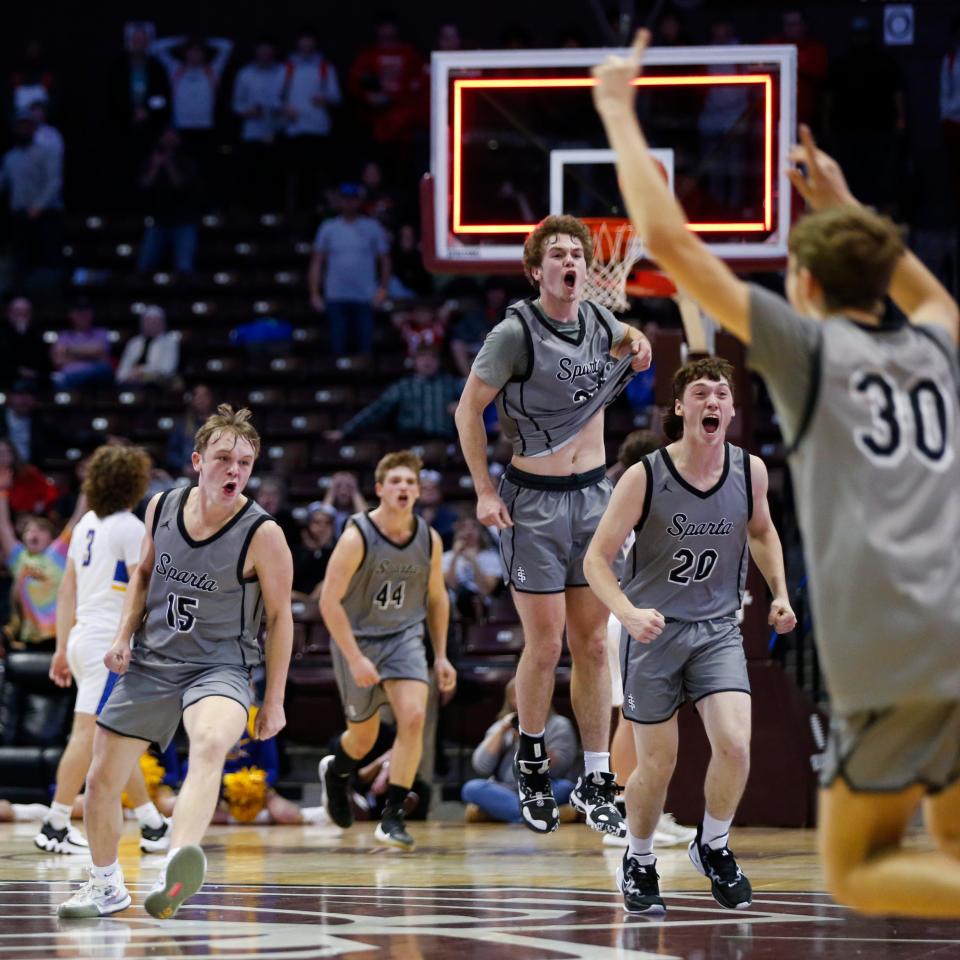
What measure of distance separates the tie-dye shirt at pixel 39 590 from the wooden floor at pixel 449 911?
2.38 meters

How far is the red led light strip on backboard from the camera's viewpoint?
35.0ft

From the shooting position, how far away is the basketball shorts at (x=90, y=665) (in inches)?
400

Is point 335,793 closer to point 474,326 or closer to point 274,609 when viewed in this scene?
point 274,609

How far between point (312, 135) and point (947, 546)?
654 inches

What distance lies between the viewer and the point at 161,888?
251 inches

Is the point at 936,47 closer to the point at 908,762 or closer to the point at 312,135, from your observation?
the point at 312,135

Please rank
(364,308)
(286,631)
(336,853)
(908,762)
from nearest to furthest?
1. (908,762)
2. (286,631)
3. (336,853)
4. (364,308)

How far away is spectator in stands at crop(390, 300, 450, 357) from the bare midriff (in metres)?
8.82

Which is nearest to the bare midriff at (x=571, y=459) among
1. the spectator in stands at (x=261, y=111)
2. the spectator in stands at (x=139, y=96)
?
the spectator in stands at (x=261, y=111)

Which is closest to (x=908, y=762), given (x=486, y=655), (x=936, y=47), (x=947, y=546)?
(x=947, y=546)

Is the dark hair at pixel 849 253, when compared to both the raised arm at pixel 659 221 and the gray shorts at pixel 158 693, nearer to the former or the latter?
the raised arm at pixel 659 221

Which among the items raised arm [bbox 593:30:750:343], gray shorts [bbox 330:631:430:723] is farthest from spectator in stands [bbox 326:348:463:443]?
raised arm [bbox 593:30:750:343]

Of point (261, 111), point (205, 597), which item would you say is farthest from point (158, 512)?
point (261, 111)

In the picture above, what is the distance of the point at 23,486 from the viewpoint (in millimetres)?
15211
